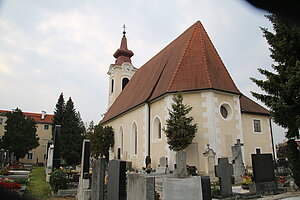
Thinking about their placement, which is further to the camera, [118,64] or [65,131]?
[65,131]

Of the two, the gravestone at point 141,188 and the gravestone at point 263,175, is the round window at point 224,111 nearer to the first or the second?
the gravestone at point 263,175

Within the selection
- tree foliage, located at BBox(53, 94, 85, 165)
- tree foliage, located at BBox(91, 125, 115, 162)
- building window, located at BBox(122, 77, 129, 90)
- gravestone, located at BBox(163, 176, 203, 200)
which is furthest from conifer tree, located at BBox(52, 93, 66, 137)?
gravestone, located at BBox(163, 176, 203, 200)

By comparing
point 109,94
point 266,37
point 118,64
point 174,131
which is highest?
point 118,64

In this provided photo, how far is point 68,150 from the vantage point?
38.3 m

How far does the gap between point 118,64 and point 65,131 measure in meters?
15.0

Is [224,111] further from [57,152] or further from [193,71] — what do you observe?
[57,152]

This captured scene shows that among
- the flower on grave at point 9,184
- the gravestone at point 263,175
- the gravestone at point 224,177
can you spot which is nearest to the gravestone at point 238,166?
the gravestone at point 263,175

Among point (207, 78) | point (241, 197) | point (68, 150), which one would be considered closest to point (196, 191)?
point (241, 197)

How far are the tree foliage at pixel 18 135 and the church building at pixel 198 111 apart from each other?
922 inches

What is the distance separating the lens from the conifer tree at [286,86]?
9.34 metres

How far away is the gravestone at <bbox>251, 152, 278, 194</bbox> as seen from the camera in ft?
29.5

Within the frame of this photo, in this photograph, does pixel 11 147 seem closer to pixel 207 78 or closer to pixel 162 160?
pixel 162 160

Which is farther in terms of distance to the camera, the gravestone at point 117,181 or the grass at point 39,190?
the grass at point 39,190

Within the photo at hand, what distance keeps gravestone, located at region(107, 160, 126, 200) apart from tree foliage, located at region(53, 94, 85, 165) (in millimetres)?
33815
